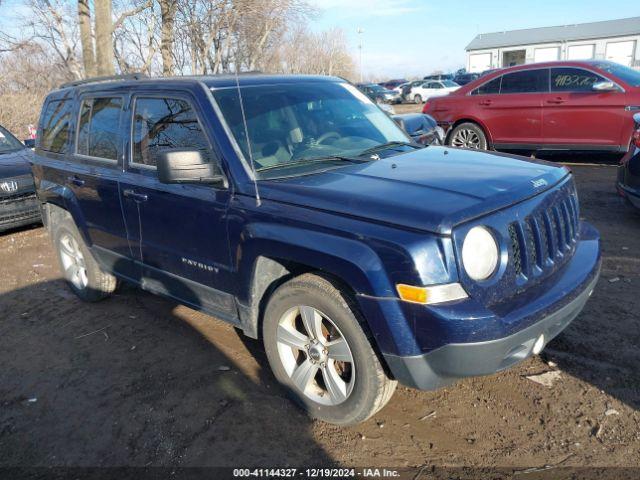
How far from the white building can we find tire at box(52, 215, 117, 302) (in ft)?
175

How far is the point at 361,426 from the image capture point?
301 cm

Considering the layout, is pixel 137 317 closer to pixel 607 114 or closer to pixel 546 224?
pixel 546 224

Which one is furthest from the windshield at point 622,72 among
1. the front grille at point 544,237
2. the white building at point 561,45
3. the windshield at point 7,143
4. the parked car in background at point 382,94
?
the white building at point 561,45

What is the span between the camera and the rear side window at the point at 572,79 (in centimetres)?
851

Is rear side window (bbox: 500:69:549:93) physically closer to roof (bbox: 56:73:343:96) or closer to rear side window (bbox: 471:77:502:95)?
rear side window (bbox: 471:77:502:95)

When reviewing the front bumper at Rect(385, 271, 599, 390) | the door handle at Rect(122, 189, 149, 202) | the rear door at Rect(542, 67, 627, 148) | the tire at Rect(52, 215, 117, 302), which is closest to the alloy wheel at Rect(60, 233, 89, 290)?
the tire at Rect(52, 215, 117, 302)

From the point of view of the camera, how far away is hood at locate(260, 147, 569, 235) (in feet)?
8.13

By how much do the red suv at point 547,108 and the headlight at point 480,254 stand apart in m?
7.00

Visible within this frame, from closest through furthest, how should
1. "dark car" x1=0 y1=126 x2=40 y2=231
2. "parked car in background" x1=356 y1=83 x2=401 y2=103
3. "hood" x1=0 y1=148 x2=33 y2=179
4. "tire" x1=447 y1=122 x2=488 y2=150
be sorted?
"dark car" x1=0 y1=126 x2=40 y2=231
"hood" x1=0 y1=148 x2=33 y2=179
"tire" x1=447 y1=122 x2=488 y2=150
"parked car in background" x1=356 y1=83 x2=401 y2=103

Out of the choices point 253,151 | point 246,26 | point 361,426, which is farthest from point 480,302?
point 246,26

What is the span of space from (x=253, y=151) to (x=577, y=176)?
688cm

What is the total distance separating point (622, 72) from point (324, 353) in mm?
8066

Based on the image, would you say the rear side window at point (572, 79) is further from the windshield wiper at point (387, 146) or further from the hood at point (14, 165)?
the hood at point (14, 165)

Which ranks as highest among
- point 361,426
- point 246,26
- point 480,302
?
point 246,26
